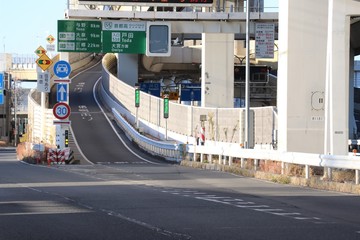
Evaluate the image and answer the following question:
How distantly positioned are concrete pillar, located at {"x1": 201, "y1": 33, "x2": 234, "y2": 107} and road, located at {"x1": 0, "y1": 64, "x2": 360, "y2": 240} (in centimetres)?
2869

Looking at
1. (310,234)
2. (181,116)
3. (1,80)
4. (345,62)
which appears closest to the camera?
(310,234)

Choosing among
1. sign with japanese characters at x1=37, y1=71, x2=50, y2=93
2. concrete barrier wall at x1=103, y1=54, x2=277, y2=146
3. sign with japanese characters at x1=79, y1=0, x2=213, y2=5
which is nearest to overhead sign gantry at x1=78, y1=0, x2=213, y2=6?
sign with japanese characters at x1=79, y1=0, x2=213, y2=5

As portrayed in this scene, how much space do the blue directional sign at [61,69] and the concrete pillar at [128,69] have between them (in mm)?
33759

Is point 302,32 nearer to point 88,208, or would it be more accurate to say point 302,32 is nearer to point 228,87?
point 88,208

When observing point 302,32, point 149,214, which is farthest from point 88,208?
point 302,32

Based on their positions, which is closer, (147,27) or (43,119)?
(147,27)

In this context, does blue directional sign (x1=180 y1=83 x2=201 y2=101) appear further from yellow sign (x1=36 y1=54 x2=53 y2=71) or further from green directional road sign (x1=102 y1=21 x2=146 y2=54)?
yellow sign (x1=36 y1=54 x2=53 y2=71)

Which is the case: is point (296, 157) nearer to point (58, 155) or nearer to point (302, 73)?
point (302, 73)

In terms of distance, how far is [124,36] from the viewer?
51219 mm

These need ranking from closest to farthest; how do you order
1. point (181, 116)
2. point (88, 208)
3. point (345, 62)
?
point (88, 208) → point (345, 62) → point (181, 116)

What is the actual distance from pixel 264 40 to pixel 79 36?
10918mm

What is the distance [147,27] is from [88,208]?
34561 millimetres

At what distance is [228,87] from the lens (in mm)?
58406

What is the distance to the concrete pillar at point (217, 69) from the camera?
58.0 metres
